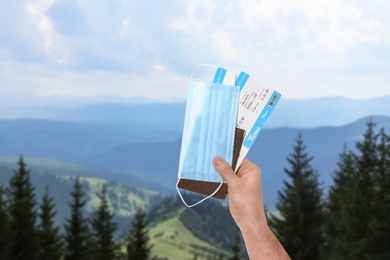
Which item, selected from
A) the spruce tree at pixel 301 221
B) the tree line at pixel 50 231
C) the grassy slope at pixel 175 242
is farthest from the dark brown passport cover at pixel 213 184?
the grassy slope at pixel 175 242

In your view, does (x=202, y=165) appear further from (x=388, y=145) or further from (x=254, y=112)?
(x=388, y=145)

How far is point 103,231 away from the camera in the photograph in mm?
50656

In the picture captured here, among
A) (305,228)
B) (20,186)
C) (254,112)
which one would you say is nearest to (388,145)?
(305,228)

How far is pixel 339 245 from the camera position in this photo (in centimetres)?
4078

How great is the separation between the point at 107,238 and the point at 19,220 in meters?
8.28

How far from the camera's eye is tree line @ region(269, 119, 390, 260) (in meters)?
40.0

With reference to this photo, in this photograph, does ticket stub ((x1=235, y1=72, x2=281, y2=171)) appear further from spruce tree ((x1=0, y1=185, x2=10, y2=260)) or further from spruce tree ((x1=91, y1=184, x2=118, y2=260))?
spruce tree ((x1=91, y1=184, x2=118, y2=260))

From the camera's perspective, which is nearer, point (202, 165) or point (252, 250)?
point (252, 250)

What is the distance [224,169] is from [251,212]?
0.88ft

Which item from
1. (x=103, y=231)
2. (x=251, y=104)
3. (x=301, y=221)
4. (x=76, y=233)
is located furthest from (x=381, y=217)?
(x=251, y=104)

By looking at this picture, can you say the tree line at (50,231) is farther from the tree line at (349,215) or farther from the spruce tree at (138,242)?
the tree line at (349,215)

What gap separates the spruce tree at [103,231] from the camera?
163 ft

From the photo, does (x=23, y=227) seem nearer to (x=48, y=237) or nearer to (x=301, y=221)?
(x=48, y=237)

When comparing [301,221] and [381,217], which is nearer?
[381,217]
